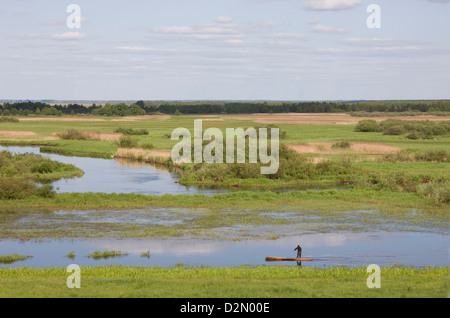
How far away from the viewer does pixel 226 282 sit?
16.1m

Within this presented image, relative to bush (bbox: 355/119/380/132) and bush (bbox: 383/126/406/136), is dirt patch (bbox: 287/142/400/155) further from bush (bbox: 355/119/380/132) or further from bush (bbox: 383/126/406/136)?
bush (bbox: 355/119/380/132)

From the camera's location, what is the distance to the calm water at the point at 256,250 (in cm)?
Answer: 2189

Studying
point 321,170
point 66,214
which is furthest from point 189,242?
point 321,170

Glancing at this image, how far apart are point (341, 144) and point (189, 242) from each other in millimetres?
40992

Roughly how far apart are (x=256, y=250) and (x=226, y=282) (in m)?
7.91

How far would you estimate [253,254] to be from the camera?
23.2 meters

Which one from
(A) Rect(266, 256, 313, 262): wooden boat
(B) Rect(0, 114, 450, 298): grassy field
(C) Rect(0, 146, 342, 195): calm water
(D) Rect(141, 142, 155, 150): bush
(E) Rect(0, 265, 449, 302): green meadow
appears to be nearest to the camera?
(E) Rect(0, 265, 449, 302): green meadow

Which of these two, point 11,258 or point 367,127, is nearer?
point 11,258

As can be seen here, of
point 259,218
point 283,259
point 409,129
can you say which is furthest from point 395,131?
point 283,259

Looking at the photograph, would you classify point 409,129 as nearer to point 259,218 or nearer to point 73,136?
point 73,136

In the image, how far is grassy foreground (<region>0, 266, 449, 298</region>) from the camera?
14473mm

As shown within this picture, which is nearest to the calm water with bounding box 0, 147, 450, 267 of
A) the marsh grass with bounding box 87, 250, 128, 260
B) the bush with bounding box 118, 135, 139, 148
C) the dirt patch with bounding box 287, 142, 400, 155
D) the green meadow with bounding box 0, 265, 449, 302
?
the marsh grass with bounding box 87, 250, 128, 260

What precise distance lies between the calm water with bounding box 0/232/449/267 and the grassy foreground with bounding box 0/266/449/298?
2.32 m
